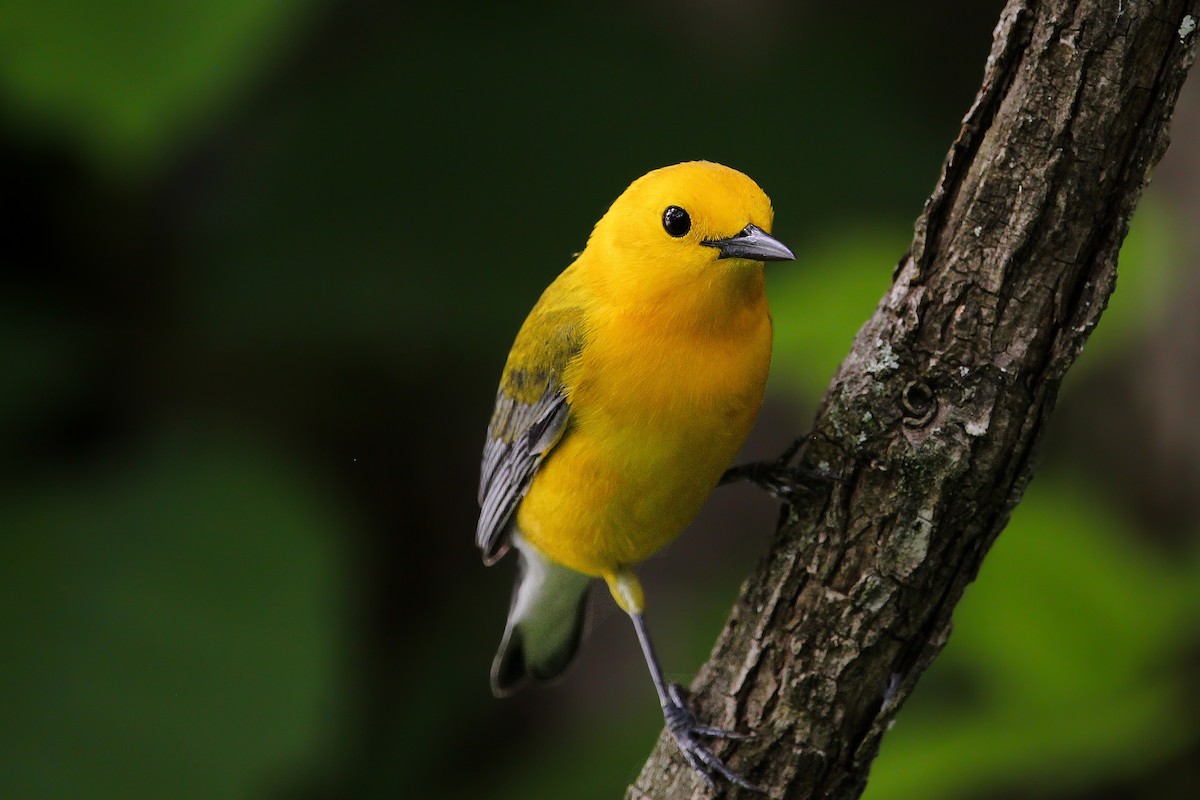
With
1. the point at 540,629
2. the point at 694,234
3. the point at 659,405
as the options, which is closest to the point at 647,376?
the point at 659,405

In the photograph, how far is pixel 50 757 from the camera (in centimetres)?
403

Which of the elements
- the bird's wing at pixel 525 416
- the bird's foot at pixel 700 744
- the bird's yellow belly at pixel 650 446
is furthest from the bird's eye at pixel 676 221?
the bird's foot at pixel 700 744

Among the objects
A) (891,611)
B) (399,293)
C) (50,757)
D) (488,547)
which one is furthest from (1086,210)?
(50,757)

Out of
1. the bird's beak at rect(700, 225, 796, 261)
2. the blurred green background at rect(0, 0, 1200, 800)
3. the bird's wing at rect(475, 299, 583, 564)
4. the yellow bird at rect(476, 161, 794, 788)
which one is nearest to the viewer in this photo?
the bird's beak at rect(700, 225, 796, 261)

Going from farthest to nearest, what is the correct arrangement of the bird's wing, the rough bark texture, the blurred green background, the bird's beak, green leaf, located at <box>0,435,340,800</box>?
green leaf, located at <box>0,435,340,800</box>
the blurred green background
the bird's wing
the bird's beak
the rough bark texture

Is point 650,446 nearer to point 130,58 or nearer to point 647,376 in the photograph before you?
point 647,376

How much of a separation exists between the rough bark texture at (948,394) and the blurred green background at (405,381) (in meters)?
0.93

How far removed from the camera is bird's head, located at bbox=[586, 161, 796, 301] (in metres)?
2.81

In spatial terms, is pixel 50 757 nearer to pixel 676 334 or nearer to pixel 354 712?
pixel 354 712

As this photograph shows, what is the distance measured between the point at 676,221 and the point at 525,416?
0.73 m

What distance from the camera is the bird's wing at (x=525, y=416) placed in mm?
3195

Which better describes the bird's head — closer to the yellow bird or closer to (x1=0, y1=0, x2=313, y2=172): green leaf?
the yellow bird

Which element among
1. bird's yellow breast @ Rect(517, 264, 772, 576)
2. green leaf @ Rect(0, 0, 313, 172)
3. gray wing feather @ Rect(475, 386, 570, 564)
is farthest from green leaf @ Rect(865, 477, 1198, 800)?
green leaf @ Rect(0, 0, 313, 172)

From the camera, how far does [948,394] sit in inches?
96.8
